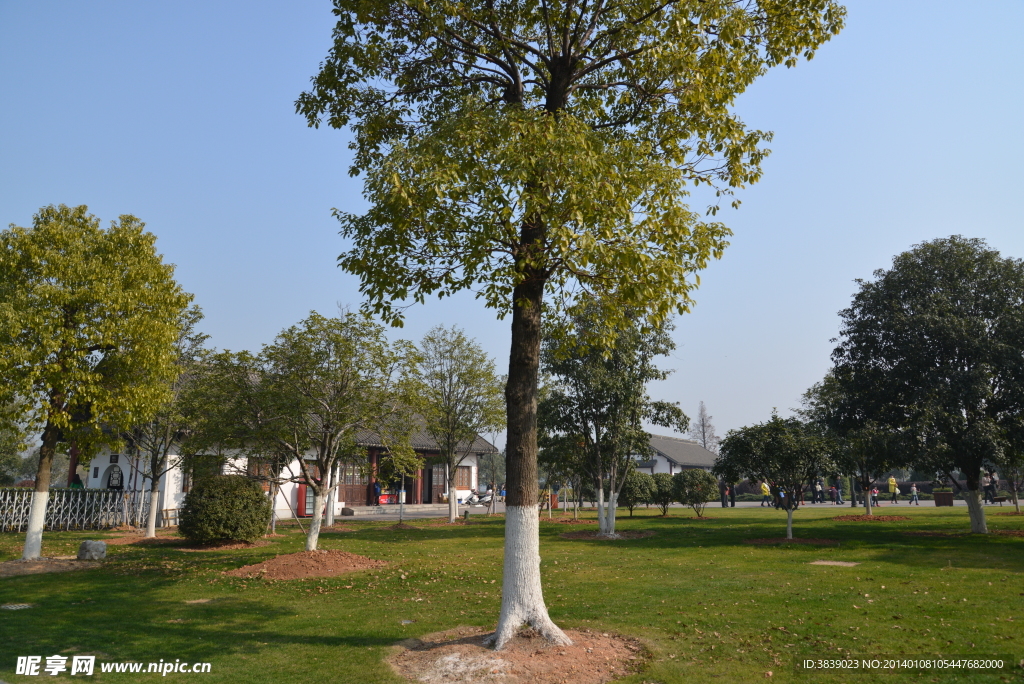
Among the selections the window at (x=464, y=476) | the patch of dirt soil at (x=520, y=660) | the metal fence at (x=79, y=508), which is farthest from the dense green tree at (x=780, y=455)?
the window at (x=464, y=476)

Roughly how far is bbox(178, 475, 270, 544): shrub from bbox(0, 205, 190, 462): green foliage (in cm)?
318

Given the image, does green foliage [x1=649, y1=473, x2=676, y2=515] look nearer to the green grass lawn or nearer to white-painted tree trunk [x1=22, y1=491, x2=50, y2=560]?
the green grass lawn

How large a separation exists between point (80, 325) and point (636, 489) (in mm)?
24320

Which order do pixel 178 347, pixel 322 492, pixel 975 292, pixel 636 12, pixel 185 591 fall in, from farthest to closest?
1. pixel 178 347
2. pixel 975 292
3. pixel 322 492
4. pixel 185 591
5. pixel 636 12

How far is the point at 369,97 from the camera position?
8.94m

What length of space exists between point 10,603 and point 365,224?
803cm

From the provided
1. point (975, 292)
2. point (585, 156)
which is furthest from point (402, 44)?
point (975, 292)

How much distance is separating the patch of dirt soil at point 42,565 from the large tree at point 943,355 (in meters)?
→ 20.4

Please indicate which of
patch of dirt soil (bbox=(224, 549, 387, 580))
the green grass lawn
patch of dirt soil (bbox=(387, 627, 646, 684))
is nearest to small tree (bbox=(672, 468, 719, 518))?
the green grass lawn

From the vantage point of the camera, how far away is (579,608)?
375 inches

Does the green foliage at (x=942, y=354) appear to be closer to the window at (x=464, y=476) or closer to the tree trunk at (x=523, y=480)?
the tree trunk at (x=523, y=480)

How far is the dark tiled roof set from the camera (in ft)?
193

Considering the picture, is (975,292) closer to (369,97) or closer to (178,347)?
(369,97)

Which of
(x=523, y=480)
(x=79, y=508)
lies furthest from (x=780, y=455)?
(x=79, y=508)
